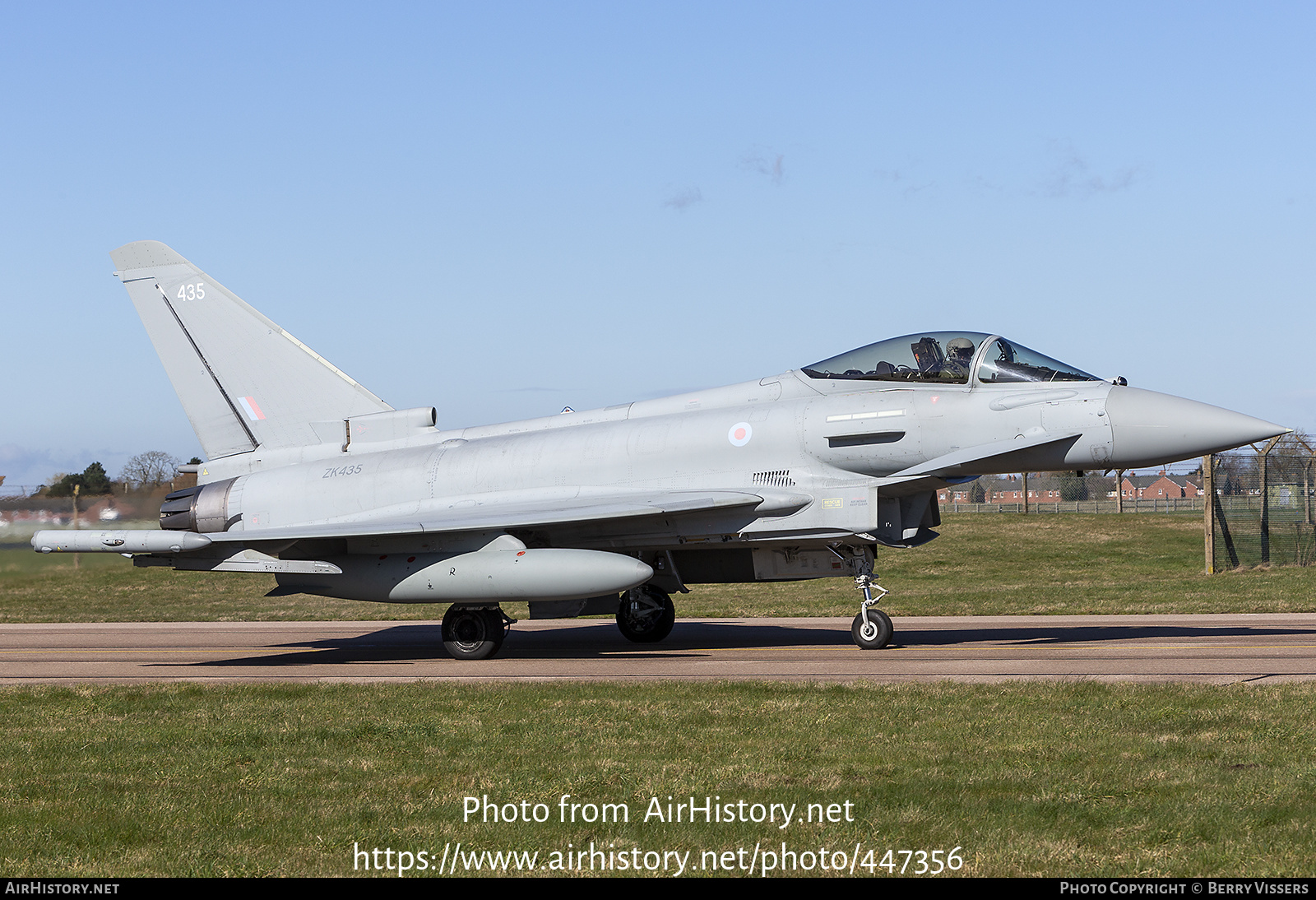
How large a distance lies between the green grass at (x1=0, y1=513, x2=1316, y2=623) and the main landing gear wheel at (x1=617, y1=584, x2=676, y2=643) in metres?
4.66

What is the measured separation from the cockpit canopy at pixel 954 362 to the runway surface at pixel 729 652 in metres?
3.34

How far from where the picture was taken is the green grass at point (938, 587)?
2048 centimetres

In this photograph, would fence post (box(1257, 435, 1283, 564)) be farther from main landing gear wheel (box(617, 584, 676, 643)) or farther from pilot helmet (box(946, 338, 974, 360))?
main landing gear wheel (box(617, 584, 676, 643))

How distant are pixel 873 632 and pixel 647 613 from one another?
147 inches

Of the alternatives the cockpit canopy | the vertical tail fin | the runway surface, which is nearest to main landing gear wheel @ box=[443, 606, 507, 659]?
the runway surface

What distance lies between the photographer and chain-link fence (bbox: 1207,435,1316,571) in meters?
26.2

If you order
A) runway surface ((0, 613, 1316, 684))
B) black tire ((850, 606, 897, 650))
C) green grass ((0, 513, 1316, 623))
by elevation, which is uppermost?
black tire ((850, 606, 897, 650))

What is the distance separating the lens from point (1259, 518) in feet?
86.5

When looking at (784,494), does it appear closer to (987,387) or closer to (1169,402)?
(987,387)

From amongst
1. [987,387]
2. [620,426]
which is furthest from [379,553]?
[987,387]

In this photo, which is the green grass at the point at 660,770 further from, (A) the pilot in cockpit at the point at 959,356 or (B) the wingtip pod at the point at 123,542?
(A) the pilot in cockpit at the point at 959,356

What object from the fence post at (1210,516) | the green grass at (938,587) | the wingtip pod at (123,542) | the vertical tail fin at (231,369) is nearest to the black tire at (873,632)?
the green grass at (938,587)

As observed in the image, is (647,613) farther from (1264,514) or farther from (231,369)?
(1264,514)

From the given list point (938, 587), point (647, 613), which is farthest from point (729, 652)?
point (938, 587)
